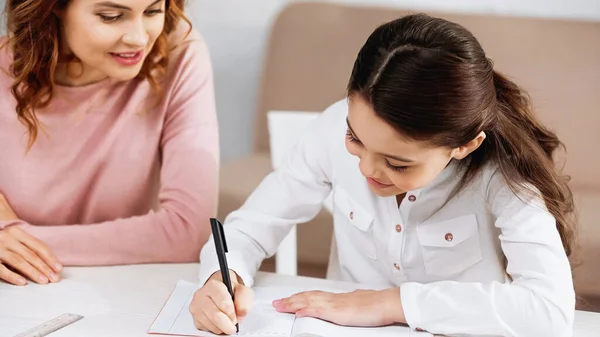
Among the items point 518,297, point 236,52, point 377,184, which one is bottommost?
point 236,52

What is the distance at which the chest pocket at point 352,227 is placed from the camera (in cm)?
143

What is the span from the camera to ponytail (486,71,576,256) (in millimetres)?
1234

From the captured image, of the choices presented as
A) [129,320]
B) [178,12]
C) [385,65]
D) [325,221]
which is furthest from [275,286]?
[325,221]

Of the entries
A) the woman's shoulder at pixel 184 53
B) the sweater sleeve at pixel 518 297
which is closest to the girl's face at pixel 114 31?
the woman's shoulder at pixel 184 53

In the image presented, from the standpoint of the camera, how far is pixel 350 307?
118 centimetres

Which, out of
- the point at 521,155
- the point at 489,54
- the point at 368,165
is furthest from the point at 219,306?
the point at 489,54

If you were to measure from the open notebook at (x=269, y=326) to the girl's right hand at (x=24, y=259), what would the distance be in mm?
244

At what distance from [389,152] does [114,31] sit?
0.62m

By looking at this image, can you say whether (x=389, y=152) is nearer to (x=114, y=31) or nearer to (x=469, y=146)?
(x=469, y=146)

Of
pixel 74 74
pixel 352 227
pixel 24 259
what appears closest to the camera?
pixel 24 259

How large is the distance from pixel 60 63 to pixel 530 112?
2.92 feet

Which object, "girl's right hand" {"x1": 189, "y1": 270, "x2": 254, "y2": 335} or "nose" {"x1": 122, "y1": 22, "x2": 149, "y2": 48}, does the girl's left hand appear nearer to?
"girl's right hand" {"x1": 189, "y1": 270, "x2": 254, "y2": 335}

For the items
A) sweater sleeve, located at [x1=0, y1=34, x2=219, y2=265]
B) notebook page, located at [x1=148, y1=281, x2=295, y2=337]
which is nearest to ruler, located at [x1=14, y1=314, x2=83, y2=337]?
notebook page, located at [x1=148, y1=281, x2=295, y2=337]

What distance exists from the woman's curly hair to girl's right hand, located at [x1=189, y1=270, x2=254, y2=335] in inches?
22.1
